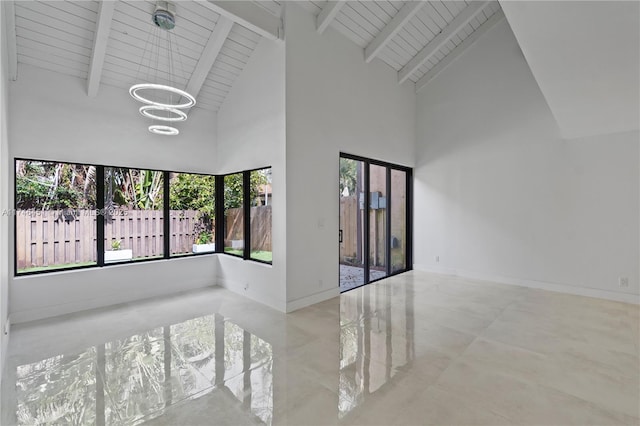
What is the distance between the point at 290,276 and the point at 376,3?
4459mm

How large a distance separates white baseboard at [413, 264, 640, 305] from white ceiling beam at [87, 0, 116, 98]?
6.87 m

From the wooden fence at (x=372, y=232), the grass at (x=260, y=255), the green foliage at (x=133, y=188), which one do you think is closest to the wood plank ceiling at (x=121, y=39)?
the green foliage at (x=133, y=188)

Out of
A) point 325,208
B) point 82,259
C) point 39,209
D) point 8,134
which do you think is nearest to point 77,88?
point 8,134

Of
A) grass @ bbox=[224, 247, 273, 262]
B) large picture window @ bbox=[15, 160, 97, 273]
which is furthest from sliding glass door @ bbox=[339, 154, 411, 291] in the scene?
large picture window @ bbox=[15, 160, 97, 273]

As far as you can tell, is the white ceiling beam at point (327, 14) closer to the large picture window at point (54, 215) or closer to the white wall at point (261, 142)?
the white wall at point (261, 142)

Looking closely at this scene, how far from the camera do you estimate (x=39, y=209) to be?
4.27m

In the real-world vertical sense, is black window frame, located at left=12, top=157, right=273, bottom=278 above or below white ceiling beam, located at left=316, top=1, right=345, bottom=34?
below

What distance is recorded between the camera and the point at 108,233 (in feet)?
16.0

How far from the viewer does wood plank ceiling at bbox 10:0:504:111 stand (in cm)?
382

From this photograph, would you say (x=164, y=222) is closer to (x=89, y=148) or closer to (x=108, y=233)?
(x=108, y=233)

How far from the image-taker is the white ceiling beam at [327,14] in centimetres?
443

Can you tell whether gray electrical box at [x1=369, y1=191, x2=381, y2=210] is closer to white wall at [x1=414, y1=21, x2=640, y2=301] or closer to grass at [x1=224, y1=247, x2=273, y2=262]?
white wall at [x1=414, y1=21, x2=640, y2=301]

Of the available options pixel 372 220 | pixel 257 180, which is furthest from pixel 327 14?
pixel 372 220

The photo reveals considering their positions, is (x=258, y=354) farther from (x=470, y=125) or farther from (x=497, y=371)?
(x=470, y=125)
